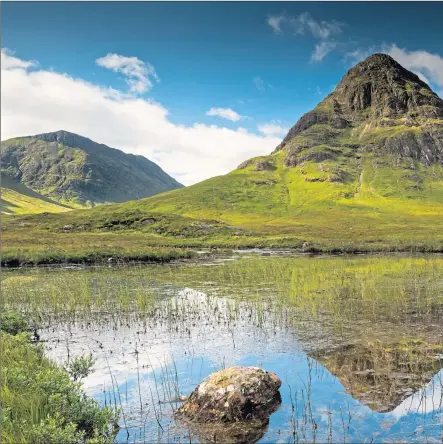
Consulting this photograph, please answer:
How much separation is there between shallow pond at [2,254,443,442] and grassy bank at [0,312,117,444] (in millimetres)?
1302

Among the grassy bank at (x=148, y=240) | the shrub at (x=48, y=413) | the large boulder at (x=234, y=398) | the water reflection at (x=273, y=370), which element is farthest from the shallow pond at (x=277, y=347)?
the grassy bank at (x=148, y=240)

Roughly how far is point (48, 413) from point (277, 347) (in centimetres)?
1108

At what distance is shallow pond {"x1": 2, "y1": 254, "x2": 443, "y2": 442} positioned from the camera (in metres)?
12.4

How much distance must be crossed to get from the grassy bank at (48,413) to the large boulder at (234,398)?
8.58 ft

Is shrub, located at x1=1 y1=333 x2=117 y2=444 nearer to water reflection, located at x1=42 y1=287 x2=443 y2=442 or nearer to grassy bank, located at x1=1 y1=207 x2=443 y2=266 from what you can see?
water reflection, located at x1=42 y1=287 x2=443 y2=442

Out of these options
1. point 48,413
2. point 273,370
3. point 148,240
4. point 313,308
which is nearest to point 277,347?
point 273,370

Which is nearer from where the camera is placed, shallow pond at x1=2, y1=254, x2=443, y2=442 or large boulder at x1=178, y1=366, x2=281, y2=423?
shallow pond at x1=2, y1=254, x2=443, y2=442

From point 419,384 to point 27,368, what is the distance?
13.1m

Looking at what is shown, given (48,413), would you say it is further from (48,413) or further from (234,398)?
(234,398)

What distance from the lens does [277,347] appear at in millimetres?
19438

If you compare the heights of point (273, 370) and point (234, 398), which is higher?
point (234, 398)

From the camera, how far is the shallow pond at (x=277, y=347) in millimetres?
12367

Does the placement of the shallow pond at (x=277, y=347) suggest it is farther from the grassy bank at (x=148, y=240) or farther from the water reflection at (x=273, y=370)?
the grassy bank at (x=148, y=240)

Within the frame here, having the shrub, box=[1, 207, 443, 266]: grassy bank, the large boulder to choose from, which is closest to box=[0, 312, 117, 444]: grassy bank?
the shrub
